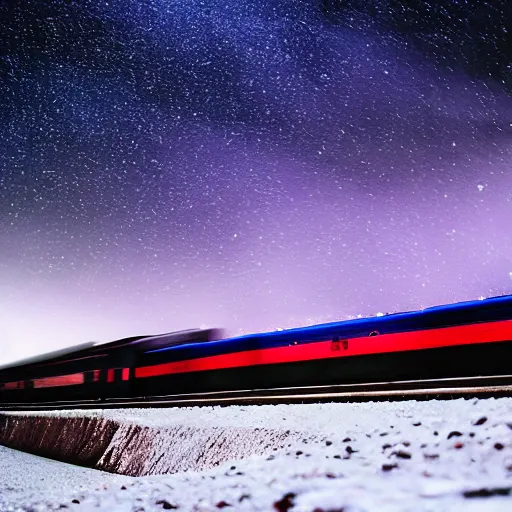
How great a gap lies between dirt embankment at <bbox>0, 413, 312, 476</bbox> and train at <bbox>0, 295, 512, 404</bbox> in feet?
7.69

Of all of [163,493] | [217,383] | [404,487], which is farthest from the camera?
[217,383]

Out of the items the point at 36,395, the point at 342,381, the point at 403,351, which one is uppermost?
the point at 403,351

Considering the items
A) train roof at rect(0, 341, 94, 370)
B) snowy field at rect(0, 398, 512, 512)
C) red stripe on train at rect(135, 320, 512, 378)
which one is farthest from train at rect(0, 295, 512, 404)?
snowy field at rect(0, 398, 512, 512)

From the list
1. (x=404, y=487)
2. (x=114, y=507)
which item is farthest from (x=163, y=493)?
(x=404, y=487)

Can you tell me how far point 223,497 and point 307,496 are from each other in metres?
0.28

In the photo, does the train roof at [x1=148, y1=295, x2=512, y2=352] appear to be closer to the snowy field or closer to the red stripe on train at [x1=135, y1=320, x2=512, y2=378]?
the red stripe on train at [x1=135, y1=320, x2=512, y2=378]

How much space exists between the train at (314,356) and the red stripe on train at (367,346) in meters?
0.01

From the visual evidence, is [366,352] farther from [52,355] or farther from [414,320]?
[52,355]

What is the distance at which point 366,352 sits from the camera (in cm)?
610

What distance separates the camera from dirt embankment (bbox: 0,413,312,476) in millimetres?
3502

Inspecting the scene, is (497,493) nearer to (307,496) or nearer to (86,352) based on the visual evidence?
(307,496)

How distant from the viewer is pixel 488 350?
513 centimetres

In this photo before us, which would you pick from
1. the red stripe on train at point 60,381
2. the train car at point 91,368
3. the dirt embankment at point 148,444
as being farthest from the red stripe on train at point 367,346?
the red stripe on train at point 60,381

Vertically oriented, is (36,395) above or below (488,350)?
below
